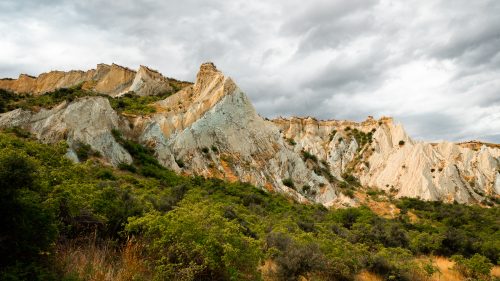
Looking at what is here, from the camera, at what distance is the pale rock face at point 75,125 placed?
2698 centimetres

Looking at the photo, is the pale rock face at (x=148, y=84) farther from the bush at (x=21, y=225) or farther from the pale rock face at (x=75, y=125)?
the bush at (x=21, y=225)

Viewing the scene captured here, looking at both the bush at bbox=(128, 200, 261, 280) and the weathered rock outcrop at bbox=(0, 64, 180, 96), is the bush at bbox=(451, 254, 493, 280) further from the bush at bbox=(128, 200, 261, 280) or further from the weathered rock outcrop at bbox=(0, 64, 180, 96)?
the weathered rock outcrop at bbox=(0, 64, 180, 96)

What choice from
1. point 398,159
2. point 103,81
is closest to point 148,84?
point 103,81

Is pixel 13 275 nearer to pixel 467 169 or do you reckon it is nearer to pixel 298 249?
pixel 298 249

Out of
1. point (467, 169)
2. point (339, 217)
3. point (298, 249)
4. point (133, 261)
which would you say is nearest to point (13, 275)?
point (133, 261)

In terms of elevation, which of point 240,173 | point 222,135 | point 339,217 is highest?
point 222,135

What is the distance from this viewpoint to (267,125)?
143ft

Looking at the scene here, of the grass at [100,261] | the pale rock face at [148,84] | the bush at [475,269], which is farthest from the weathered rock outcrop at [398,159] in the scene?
the grass at [100,261]

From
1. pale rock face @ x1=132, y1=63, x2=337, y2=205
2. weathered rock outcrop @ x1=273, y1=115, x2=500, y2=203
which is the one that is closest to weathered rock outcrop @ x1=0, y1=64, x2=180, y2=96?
pale rock face @ x1=132, y1=63, x2=337, y2=205

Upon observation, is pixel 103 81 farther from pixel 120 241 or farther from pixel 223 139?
pixel 120 241

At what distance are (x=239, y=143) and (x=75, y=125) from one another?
1559 centimetres

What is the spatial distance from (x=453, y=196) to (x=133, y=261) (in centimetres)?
5672

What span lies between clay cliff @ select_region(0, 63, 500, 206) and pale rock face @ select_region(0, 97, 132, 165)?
2.6 inches

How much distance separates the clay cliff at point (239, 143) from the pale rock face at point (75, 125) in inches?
2.6
